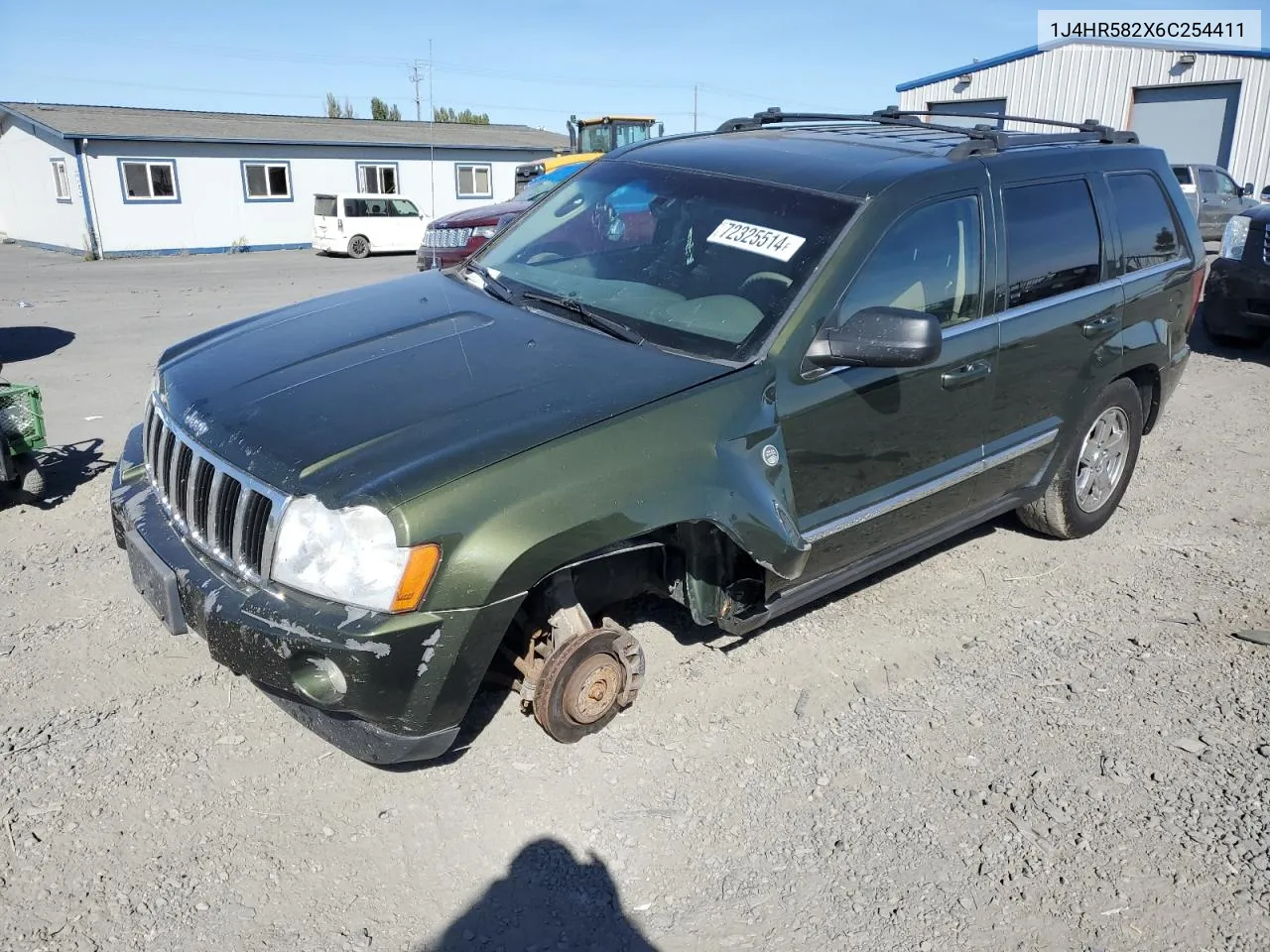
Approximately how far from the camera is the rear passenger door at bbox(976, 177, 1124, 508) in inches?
161

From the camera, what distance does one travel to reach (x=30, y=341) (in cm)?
1092

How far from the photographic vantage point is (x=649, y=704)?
12.0ft

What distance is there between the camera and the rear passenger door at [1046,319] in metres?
4.08

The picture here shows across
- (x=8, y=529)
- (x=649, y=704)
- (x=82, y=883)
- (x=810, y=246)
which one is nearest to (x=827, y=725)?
(x=649, y=704)

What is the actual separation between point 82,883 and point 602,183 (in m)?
3.28

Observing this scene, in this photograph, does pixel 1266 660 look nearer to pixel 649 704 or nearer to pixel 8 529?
pixel 649 704

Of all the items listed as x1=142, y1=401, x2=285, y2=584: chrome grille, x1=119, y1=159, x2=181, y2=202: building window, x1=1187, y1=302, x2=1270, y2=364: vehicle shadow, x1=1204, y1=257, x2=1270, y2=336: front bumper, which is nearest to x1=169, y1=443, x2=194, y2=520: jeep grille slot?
x1=142, y1=401, x2=285, y2=584: chrome grille

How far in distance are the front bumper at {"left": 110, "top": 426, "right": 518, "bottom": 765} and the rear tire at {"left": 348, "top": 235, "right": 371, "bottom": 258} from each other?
75.0ft

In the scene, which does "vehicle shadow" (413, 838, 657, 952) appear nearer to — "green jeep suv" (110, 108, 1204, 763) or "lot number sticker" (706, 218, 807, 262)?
"green jeep suv" (110, 108, 1204, 763)

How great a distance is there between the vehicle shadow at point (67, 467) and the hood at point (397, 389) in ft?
7.31

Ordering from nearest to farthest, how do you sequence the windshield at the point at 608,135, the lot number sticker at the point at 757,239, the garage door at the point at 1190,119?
1. the lot number sticker at the point at 757,239
2. the windshield at the point at 608,135
3. the garage door at the point at 1190,119

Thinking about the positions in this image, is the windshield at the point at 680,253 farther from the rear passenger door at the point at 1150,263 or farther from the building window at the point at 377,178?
the building window at the point at 377,178

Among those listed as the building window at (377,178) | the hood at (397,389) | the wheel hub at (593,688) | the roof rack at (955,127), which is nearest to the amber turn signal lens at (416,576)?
the hood at (397,389)

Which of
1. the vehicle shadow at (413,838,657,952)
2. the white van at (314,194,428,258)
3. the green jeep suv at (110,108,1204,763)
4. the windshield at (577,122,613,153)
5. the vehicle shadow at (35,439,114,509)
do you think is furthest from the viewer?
the white van at (314,194,428,258)
